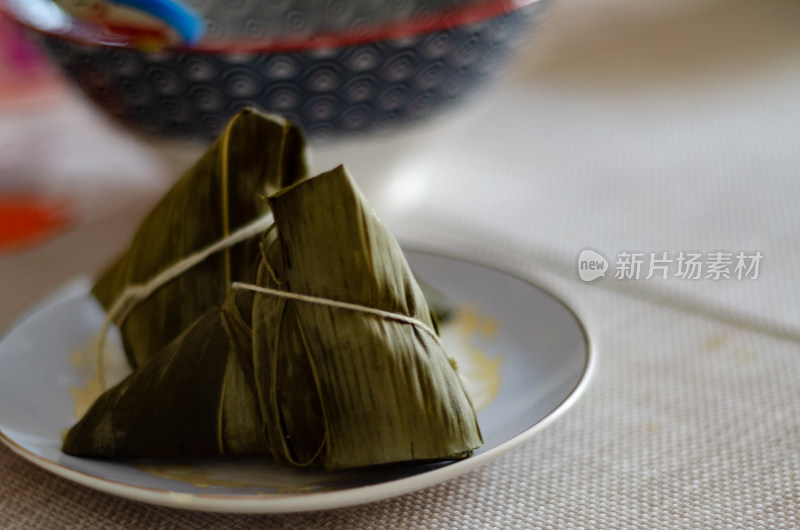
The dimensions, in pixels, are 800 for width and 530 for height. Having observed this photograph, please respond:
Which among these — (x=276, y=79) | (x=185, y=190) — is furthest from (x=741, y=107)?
(x=185, y=190)

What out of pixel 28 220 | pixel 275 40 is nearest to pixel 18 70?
pixel 28 220

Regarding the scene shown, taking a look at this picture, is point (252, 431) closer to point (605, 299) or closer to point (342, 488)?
point (342, 488)

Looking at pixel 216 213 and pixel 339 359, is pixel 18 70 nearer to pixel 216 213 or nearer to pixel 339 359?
pixel 216 213

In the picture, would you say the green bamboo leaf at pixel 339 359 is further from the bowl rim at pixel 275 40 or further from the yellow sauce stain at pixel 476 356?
the bowl rim at pixel 275 40

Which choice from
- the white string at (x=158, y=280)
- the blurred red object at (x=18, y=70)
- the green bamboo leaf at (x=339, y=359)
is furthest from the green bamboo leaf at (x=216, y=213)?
the blurred red object at (x=18, y=70)

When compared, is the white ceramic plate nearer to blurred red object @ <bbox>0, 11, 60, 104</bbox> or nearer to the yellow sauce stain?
the yellow sauce stain
